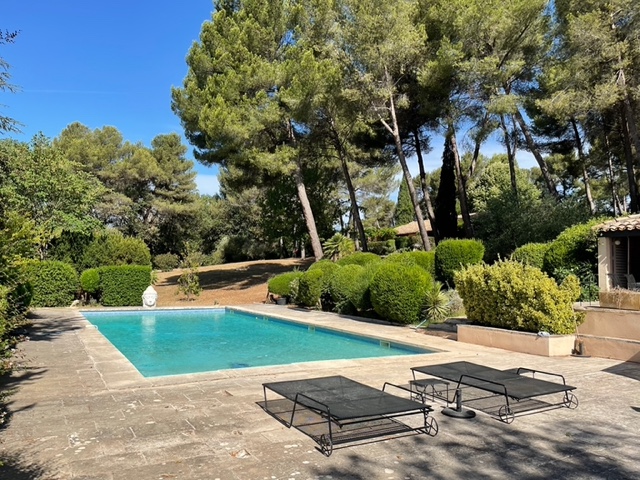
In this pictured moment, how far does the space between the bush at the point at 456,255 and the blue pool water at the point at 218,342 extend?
14.5 feet

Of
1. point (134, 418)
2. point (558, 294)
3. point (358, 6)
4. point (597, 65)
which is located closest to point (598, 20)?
point (597, 65)

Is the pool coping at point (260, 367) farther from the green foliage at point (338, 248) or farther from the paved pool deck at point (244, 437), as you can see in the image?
the green foliage at point (338, 248)

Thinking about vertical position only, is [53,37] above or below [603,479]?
above

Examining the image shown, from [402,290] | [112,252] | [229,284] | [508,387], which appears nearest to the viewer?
[508,387]

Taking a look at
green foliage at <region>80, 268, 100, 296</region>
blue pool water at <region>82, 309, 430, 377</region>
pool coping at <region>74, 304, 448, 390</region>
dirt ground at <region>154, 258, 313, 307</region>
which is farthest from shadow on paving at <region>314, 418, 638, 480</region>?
dirt ground at <region>154, 258, 313, 307</region>

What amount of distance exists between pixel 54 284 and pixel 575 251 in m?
17.7

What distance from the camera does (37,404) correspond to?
17.6 ft

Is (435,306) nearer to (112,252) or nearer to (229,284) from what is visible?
(112,252)

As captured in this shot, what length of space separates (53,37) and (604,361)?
16329 mm

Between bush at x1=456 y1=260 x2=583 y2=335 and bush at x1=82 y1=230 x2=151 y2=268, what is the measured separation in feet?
53.1

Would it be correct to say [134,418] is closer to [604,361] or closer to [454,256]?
[604,361]

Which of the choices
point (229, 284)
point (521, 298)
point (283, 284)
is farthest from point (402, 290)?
point (229, 284)

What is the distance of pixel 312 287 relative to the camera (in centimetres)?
1748

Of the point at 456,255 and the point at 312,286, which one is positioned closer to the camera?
the point at 456,255
